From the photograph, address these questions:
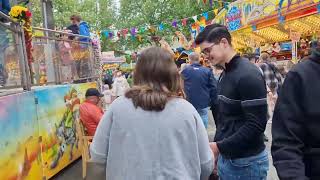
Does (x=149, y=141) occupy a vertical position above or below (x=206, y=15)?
below

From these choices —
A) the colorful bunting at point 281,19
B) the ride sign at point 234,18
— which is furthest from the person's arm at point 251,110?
the ride sign at point 234,18

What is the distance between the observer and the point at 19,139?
511 centimetres

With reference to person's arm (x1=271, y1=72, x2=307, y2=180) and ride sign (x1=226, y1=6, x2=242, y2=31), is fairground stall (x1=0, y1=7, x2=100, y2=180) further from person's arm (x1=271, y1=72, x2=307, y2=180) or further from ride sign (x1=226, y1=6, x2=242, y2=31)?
ride sign (x1=226, y1=6, x2=242, y2=31)

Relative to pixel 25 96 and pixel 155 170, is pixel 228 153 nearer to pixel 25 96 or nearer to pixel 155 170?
pixel 155 170

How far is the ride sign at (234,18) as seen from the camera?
19.4m

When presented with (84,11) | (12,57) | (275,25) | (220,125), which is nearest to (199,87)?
(12,57)

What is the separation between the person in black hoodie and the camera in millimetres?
1851

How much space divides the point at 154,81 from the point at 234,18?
1823cm

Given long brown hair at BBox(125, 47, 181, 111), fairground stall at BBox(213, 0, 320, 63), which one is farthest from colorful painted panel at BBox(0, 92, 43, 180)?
fairground stall at BBox(213, 0, 320, 63)

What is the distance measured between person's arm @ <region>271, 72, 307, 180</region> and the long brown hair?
62cm

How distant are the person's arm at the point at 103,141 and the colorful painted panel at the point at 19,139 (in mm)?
2486

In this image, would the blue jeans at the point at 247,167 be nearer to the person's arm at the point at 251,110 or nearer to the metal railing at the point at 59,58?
the person's arm at the point at 251,110

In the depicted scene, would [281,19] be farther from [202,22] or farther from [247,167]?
[247,167]

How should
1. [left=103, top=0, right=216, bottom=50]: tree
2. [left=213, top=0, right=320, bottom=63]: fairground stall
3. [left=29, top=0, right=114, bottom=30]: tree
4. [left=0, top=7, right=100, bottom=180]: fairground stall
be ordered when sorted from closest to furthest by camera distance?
[left=0, top=7, right=100, bottom=180]: fairground stall, [left=213, top=0, right=320, bottom=63]: fairground stall, [left=29, top=0, right=114, bottom=30]: tree, [left=103, top=0, right=216, bottom=50]: tree
